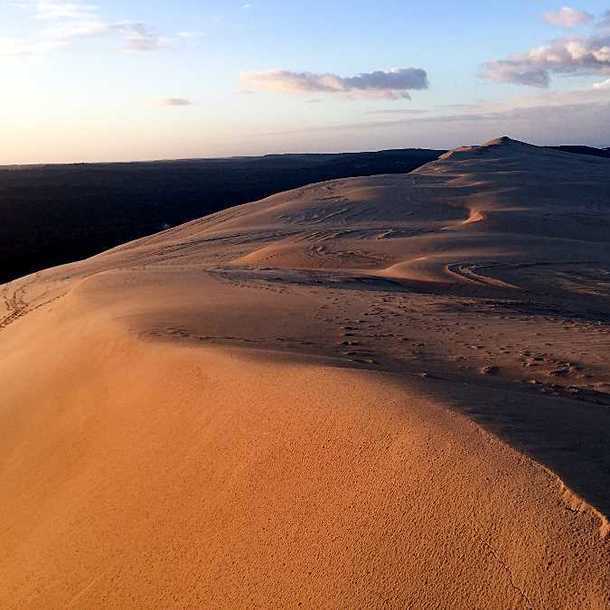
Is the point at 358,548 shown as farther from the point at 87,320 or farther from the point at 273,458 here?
the point at 87,320

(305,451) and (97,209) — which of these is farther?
(97,209)

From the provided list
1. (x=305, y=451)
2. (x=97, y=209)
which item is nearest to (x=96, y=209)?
(x=97, y=209)

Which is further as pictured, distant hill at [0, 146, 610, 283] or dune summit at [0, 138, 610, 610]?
distant hill at [0, 146, 610, 283]

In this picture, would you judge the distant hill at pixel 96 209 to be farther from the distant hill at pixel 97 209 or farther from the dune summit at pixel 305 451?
the dune summit at pixel 305 451

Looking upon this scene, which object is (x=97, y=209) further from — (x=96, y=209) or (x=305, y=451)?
(x=305, y=451)

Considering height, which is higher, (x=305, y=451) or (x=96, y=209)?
(x=96, y=209)

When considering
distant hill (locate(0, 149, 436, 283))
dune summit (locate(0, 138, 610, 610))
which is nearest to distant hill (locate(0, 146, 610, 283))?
distant hill (locate(0, 149, 436, 283))

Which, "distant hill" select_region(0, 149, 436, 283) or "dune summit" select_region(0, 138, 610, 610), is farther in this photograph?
"distant hill" select_region(0, 149, 436, 283)

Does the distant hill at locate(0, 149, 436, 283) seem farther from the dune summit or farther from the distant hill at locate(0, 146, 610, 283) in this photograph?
the dune summit

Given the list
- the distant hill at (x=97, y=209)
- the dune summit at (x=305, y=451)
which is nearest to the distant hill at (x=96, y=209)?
the distant hill at (x=97, y=209)
